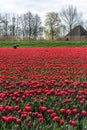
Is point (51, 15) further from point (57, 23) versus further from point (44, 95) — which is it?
point (44, 95)

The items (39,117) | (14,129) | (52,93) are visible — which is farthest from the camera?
(52,93)

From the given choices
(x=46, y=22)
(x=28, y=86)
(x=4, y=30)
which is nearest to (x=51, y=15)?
(x=46, y=22)

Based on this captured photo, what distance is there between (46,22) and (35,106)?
103 m

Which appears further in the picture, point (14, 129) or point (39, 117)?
point (39, 117)

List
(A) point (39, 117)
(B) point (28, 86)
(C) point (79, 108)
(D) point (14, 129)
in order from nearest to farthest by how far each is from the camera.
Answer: (D) point (14, 129) < (A) point (39, 117) < (C) point (79, 108) < (B) point (28, 86)

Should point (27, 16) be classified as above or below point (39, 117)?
above

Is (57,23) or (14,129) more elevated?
(57,23)

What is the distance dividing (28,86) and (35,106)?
1738mm

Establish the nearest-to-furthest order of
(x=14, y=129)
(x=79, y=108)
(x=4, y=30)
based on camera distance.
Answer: (x=14, y=129) < (x=79, y=108) < (x=4, y=30)

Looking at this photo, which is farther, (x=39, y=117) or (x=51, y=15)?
(x=51, y=15)

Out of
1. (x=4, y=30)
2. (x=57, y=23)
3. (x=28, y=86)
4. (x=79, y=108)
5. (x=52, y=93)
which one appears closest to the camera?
(x=79, y=108)

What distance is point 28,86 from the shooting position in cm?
749

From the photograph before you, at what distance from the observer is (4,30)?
100875mm

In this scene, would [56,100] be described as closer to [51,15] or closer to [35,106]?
[35,106]
